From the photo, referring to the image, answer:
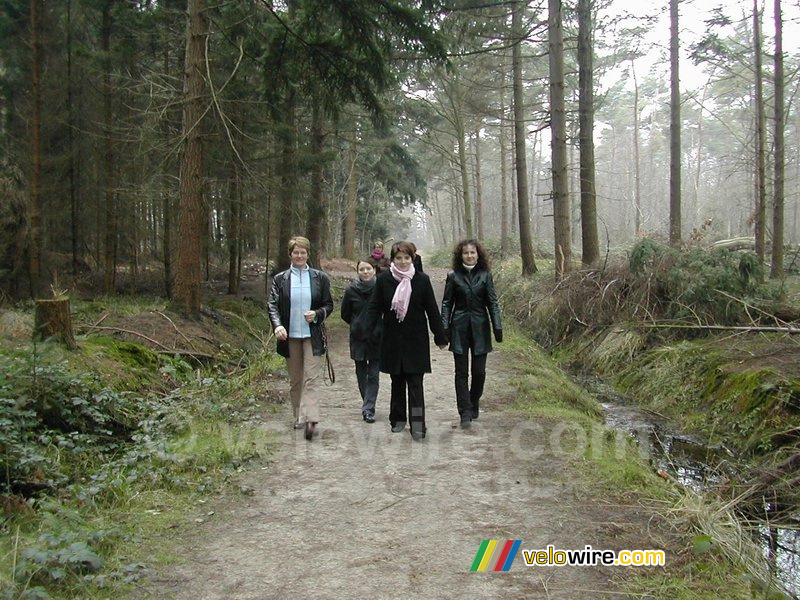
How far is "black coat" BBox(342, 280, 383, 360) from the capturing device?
22.0 feet

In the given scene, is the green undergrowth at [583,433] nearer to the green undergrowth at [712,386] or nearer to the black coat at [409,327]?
the green undergrowth at [712,386]

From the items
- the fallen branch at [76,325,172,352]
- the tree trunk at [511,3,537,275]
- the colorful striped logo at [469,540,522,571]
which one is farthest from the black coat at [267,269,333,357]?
the tree trunk at [511,3,537,275]

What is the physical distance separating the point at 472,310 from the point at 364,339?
1.30 metres

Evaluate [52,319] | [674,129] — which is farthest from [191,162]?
[674,129]

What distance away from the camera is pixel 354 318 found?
23.2 ft

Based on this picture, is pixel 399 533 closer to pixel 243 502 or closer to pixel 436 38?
pixel 243 502

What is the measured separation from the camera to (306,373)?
609cm

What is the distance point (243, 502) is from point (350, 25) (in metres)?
7.85

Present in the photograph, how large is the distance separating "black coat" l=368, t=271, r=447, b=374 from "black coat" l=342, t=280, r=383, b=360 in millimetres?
460

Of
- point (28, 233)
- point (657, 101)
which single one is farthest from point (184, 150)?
point (657, 101)

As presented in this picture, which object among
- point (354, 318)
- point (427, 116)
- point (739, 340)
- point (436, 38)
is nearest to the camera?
point (354, 318)

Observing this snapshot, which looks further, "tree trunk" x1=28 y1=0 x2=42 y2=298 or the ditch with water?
"tree trunk" x1=28 y1=0 x2=42 y2=298

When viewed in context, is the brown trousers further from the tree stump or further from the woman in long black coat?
the tree stump

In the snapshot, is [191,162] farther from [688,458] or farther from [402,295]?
[688,458]
